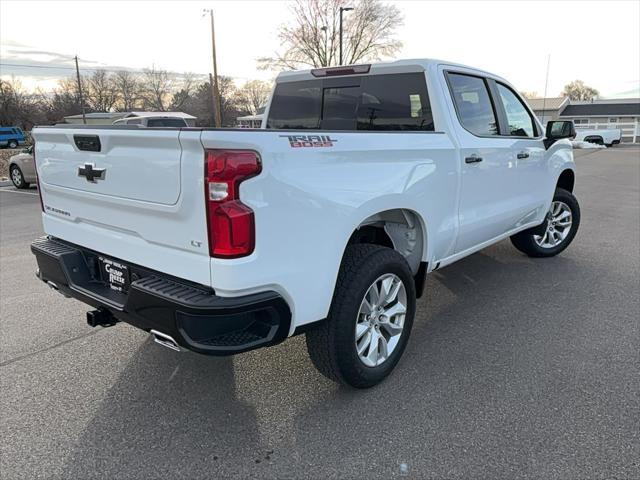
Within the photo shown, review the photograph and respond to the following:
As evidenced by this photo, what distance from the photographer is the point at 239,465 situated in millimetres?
2412

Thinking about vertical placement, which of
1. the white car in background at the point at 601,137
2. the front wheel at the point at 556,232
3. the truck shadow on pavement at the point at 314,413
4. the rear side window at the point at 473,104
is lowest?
the white car in background at the point at 601,137

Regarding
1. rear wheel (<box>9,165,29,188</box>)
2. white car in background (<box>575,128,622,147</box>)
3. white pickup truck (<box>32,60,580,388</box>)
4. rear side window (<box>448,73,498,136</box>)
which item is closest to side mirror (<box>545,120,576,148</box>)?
rear side window (<box>448,73,498,136</box>)

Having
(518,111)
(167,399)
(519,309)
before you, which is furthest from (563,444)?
(518,111)

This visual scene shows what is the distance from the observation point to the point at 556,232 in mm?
5988

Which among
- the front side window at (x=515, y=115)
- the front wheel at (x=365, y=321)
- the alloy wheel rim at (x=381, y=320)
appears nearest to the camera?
the front wheel at (x=365, y=321)

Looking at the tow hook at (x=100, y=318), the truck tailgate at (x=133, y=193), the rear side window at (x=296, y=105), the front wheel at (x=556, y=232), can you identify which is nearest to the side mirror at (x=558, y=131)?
the front wheel at (x=556, y=232)

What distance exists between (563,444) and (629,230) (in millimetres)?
6112

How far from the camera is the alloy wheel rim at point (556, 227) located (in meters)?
5.91

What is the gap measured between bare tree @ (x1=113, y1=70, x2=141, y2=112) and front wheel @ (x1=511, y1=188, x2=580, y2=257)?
255 feet

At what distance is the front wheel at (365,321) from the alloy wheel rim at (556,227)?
3364mm

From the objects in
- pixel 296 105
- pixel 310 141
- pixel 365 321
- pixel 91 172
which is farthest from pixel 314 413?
pixel 296 105

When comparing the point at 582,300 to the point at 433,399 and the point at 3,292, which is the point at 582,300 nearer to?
the point at 433,399

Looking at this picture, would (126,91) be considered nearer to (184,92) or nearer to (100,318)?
(184,92)

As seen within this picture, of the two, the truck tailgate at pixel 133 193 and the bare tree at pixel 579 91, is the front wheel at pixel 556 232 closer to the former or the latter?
the truck tailgate at pixel 133 193
